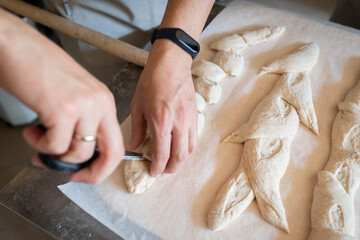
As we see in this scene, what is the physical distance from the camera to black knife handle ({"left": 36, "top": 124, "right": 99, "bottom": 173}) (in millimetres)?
497

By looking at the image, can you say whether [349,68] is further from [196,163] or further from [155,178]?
[155,178]

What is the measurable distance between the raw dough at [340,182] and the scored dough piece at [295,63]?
8.8 inches

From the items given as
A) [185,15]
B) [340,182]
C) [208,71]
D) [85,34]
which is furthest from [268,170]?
[85,34]

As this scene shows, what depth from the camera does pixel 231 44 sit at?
1.27 metres

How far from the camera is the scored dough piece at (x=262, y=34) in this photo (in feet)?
4.33

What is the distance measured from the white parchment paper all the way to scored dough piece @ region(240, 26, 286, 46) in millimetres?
29

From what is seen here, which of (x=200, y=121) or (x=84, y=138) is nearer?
(x=84, y=138)

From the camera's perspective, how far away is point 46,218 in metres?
0.88

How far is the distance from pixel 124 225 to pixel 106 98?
53cm

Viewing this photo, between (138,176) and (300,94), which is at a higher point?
(300,94)

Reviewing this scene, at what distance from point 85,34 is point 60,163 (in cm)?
92

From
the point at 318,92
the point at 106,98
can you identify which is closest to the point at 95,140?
the point at 106,98

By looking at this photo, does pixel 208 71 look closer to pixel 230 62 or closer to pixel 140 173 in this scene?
pixel 230 62

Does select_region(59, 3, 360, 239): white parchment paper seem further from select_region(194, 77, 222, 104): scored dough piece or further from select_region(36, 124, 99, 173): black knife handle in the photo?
select_region(36, 124, 99, 173): black knife handle
